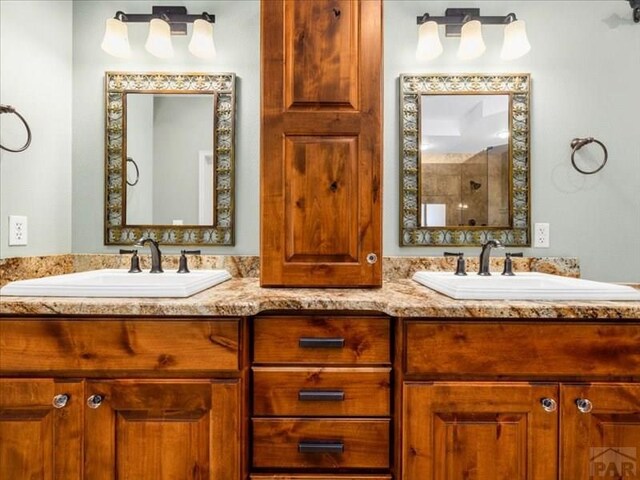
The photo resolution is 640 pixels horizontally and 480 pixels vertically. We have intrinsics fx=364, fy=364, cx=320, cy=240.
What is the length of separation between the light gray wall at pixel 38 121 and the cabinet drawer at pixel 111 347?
55cm

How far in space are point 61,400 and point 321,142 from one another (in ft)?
3.65

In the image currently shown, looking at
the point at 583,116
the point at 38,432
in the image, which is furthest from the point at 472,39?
the point at 38,432

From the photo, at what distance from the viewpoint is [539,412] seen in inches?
39.9

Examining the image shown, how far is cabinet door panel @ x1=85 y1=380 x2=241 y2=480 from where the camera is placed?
1021mm

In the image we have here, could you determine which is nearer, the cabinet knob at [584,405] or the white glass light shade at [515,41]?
the cabinet knob at [584,405]

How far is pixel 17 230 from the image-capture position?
4.64ft

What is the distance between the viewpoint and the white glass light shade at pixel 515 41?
157cm

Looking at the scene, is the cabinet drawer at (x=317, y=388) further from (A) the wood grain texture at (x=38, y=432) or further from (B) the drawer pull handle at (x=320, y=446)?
(A) the wood grain texture at (x=38, y=432)

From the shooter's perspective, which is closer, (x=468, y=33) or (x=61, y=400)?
(x=61, y=400)

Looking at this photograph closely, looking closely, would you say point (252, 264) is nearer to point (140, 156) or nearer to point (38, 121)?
point (140, 156)

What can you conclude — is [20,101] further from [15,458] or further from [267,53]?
[15,458]

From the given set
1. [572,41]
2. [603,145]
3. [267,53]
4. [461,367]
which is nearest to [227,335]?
[461,367]

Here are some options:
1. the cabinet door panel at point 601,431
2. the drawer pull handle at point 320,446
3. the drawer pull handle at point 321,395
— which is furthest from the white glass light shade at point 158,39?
the cabinet door panel at point 601,431

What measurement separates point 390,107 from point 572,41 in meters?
0.86
